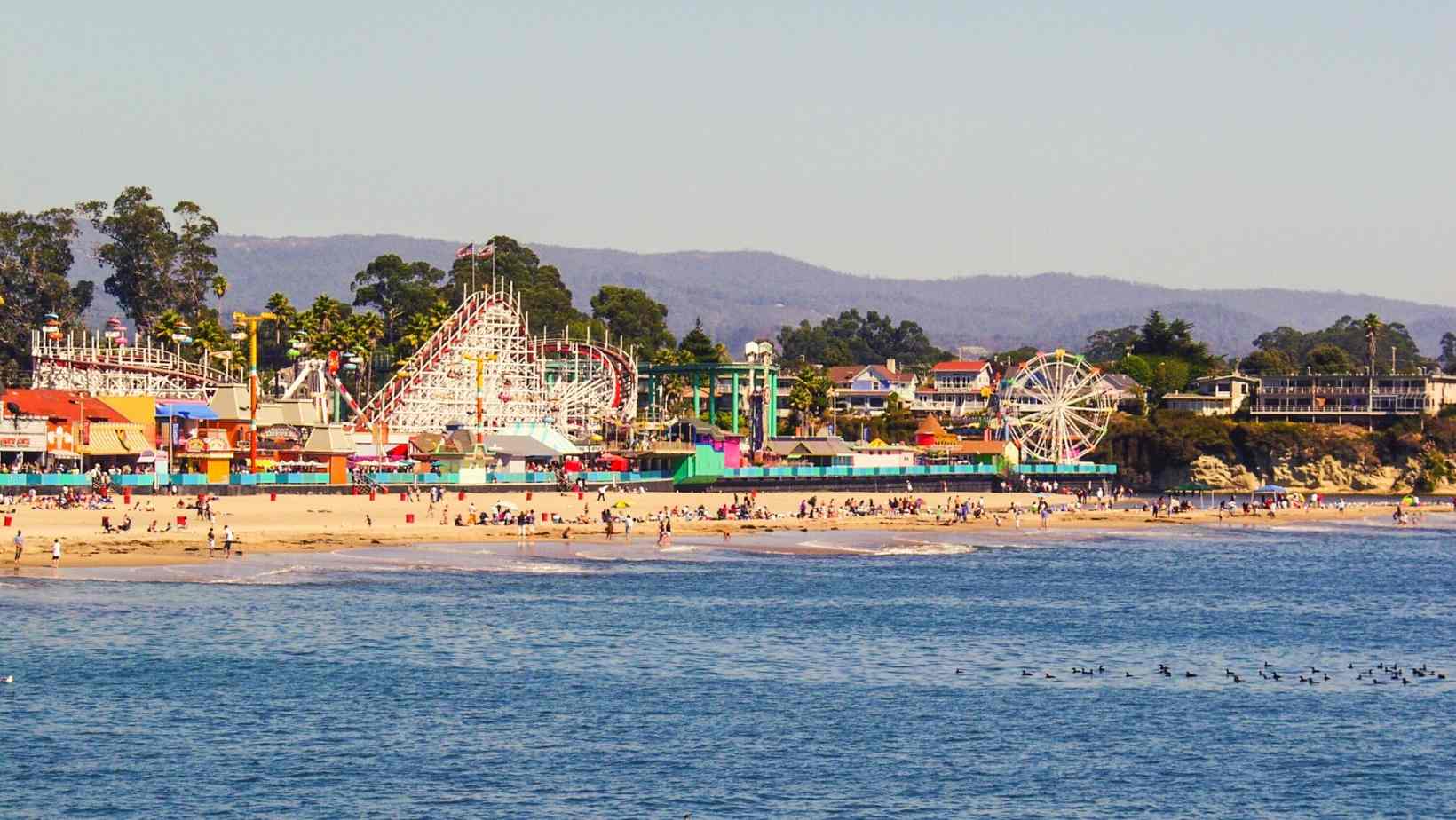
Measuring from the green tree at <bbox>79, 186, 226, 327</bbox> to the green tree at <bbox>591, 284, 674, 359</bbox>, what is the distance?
1637 inches

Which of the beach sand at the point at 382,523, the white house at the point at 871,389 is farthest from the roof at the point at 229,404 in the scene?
the white house at the point at 871,389

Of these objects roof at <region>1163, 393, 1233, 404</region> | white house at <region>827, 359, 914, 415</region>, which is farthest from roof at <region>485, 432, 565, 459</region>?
white house at <region>827, 359, 914, 415</region>

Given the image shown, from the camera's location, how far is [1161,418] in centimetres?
14875

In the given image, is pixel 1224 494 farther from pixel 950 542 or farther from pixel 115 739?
pixel 115 739

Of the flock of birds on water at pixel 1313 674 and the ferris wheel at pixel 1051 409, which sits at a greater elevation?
the ferris wheel at pixel 1051 409

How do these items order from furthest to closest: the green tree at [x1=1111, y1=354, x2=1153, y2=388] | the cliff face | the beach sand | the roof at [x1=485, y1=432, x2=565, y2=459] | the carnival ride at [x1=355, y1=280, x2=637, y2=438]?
the green tree at [x1=1111, y1=354, x2=1153, y2=388] → the cliff face → the carnival ride at [x1=355, y1=280, x2=637, y2=438] → the roof at [x1=485, y1=432, x2=565, y2=459] → the beach sand

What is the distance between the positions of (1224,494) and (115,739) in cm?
11612

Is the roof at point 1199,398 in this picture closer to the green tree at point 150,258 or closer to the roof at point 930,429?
the roof at point 930,429

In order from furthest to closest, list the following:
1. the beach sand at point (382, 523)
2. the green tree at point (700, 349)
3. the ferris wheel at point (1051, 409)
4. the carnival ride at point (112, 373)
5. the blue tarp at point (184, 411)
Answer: the green tree at point (700, 349), the ferris wheel at point (1051, 409), the carnival ride at point (112, 373), the blue tarp at point (184, 411), the beach sand at point (382, 523)

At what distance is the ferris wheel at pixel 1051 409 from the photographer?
5103 inches

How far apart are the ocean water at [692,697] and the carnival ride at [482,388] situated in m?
54.1

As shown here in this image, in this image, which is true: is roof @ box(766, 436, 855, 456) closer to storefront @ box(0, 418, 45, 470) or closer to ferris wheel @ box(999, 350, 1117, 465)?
ferris wheel @ box(999, 350, 1117, 465)

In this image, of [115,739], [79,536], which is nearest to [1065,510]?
[79,536]

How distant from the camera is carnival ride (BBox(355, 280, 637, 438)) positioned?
11944 centimetres
